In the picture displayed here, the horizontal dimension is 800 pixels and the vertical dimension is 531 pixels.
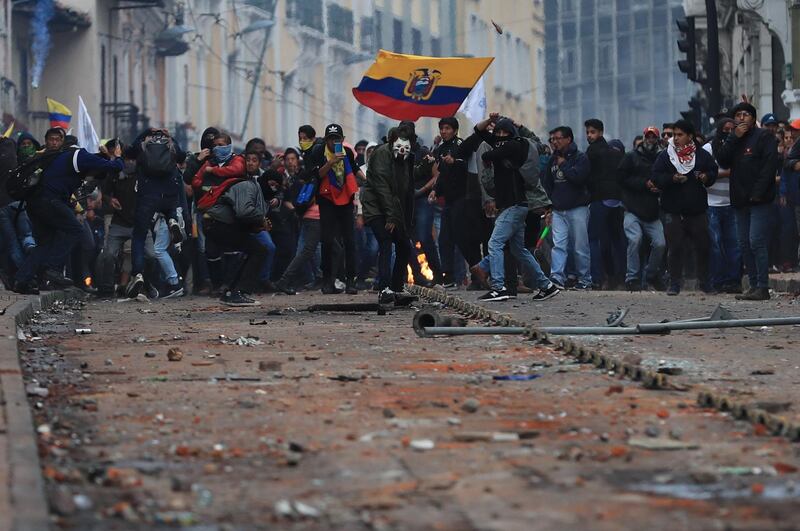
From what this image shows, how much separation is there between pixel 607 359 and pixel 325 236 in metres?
9.60

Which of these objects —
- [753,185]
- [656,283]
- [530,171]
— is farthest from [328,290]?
[753,185]

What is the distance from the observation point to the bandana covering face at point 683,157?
19.1 m

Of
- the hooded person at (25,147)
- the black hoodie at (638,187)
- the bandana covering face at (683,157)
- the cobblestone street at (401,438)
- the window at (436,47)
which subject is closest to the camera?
the cobblestone street at (401,438)

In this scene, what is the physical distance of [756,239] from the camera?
17094 mm

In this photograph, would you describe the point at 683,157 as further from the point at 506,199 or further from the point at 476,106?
the point at 476,106

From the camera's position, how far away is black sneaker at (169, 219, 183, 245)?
1902cm

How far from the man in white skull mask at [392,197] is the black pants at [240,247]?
132 centimetres

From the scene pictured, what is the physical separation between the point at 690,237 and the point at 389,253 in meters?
4.26

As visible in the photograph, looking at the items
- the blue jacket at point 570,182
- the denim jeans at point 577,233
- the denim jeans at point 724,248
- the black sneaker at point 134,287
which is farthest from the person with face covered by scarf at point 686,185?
the black sneaker at point 134,287

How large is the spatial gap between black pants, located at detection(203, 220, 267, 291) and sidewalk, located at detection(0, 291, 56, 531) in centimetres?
762

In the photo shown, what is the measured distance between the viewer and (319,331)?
1282 centimetres

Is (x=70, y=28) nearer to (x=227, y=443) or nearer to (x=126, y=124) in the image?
(x=126, y=124)

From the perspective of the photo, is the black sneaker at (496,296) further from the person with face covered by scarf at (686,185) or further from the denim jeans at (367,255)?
the denim jeans at (367,255)

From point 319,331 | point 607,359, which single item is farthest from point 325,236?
point 607,359
